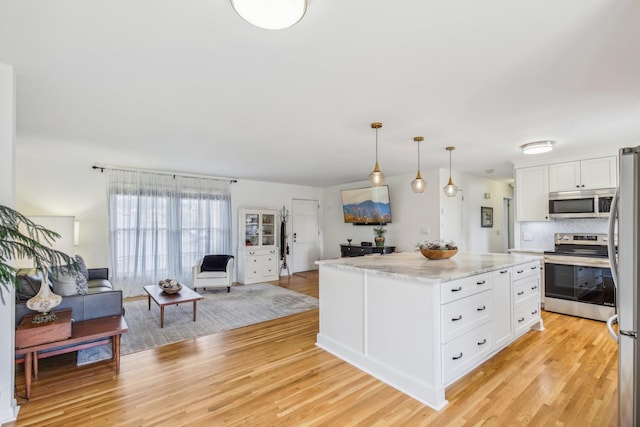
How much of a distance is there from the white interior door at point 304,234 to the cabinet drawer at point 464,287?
5538 mm

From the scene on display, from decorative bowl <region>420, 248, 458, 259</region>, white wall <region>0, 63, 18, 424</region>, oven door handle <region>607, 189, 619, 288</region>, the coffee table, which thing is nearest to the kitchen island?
decorative bowl <region>420, 248, 458, 259</region>

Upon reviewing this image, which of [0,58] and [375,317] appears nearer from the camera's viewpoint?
[0,58]

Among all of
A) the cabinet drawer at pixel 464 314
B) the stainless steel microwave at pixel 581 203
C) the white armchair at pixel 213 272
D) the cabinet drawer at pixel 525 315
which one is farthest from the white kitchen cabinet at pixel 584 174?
the white armchair at pixel 213 272

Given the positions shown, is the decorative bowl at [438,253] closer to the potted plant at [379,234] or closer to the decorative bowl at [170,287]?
the potted plant at [379,234]

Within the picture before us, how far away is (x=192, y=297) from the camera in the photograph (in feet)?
12.8

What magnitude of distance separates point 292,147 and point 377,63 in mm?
2239

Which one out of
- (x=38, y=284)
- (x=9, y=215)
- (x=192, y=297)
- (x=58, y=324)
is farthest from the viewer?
(x=192, y=297)

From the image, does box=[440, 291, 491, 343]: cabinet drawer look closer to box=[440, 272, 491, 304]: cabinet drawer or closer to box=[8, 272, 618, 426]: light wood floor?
box=[440, 272, 491, 304]: cabinet drawer

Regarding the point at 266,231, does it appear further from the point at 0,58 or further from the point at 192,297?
the point at 0,58

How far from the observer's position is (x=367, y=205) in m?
6.77

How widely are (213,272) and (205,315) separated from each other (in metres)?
1.45

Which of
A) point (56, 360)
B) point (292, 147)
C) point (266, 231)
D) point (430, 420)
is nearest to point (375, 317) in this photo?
point (430, 420)

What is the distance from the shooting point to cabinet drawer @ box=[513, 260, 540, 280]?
123 inches

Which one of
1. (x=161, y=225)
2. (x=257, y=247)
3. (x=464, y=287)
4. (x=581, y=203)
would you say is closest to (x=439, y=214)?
(x=581, y=203)
